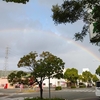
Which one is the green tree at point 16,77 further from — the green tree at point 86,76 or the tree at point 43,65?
the green tree at point 86,76

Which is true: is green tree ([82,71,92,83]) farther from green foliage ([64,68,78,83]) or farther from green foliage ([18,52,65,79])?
green foliage ([18,52,65,79])

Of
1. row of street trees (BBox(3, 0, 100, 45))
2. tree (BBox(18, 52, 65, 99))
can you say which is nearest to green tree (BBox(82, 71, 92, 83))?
tree (BBox(18, 52, 65, 99))

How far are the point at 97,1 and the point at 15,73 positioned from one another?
10.7m

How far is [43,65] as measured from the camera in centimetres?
1534

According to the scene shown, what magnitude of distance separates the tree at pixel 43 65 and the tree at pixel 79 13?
23.3 ft

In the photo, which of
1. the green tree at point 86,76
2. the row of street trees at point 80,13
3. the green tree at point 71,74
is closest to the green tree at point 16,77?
the row of street trees at point 80,13

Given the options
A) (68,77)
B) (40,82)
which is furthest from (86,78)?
(40,82)

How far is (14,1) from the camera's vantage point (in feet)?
18.4

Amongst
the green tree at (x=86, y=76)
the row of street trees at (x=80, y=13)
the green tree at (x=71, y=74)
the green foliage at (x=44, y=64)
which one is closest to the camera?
the row of street trees at (x=80, y=13)

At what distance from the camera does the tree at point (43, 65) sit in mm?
15172

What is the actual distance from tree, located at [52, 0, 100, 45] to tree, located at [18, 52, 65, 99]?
7099 mm

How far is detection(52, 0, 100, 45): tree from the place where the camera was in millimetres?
6832

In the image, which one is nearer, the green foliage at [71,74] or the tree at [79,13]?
the tree at [79,13]

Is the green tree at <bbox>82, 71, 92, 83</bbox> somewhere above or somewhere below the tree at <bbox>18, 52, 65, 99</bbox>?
above
